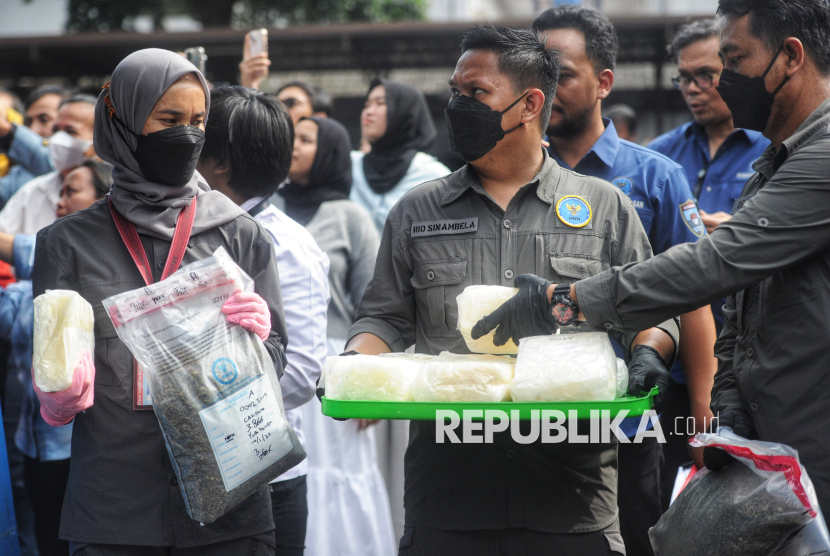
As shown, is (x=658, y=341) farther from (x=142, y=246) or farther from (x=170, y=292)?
(x=142, y=246)

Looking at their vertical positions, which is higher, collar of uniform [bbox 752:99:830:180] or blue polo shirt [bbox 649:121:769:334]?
collar of uniform [bbox 752:99:830:180]

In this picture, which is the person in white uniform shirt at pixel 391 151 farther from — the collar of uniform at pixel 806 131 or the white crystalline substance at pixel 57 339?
the white crystalline substance at pixel 57 339

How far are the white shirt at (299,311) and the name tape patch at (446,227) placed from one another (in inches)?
24.1

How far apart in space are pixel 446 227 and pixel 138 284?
94 centimetres

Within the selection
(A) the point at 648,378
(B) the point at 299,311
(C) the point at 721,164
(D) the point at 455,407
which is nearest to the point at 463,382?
(D) the point at 455,407

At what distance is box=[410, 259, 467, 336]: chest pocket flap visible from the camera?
2469 mm

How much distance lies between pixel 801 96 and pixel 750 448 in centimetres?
103

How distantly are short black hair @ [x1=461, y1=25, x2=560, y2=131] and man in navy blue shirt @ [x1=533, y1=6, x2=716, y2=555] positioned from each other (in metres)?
0.67

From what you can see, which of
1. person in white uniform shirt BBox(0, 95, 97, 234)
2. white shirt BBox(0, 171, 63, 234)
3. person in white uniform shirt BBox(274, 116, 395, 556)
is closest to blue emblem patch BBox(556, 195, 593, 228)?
person in white uniform shirt BBox(274, 116, 395, 556)

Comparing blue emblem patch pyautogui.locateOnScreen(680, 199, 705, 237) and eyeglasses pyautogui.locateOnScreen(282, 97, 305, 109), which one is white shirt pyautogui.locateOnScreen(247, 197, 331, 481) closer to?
blue emblem patch pyautogui.locateOnScreen(680, 199, 705, 237)

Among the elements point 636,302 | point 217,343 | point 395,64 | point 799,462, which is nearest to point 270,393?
point 217,343

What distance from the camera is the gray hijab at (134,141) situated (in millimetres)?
2320

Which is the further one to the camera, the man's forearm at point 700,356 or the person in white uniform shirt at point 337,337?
the person in white uniform shirt at point 337,337

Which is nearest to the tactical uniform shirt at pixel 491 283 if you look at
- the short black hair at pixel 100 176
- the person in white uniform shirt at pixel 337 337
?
the person in white uniform shirt at pixel 337 337
